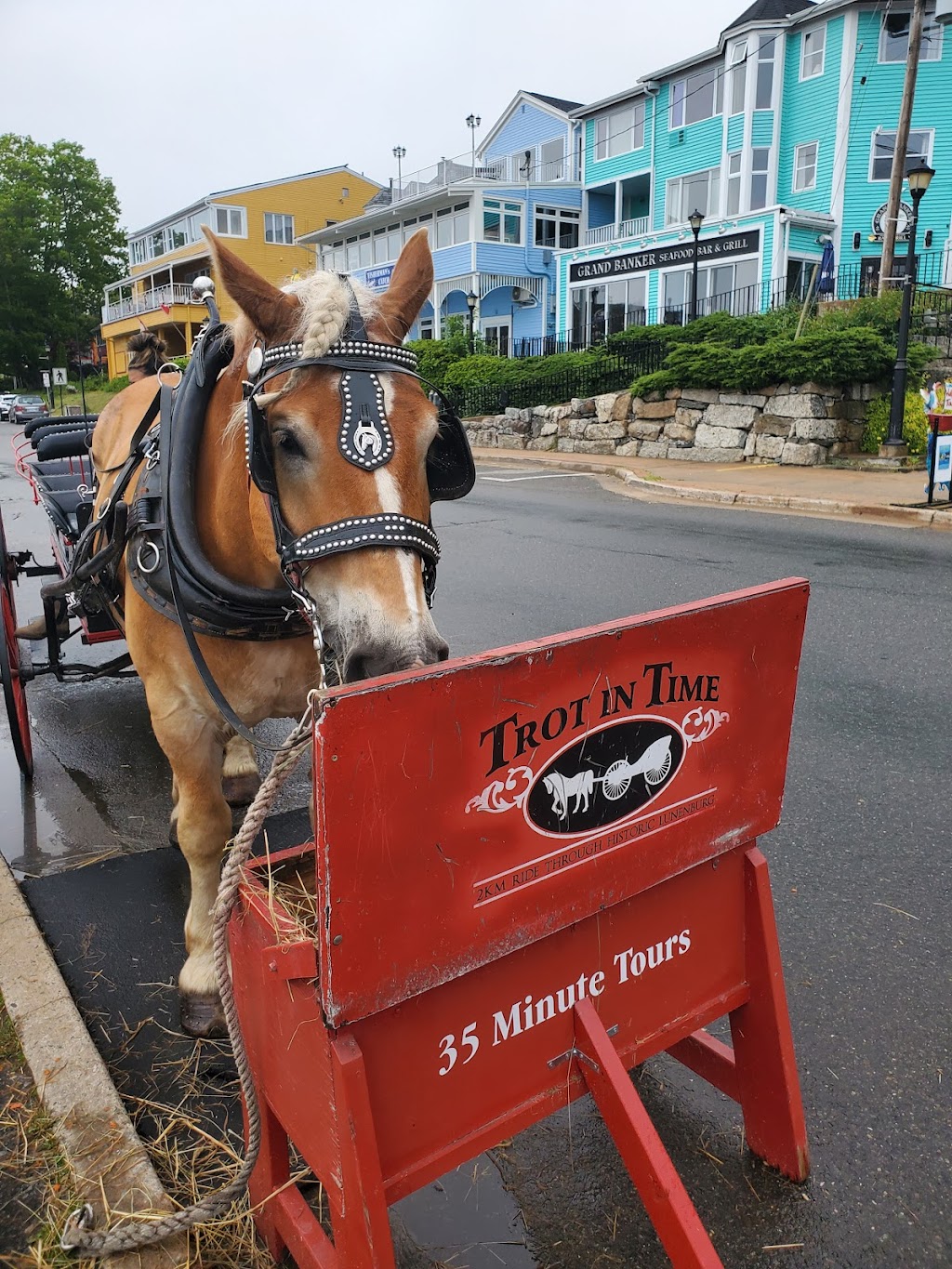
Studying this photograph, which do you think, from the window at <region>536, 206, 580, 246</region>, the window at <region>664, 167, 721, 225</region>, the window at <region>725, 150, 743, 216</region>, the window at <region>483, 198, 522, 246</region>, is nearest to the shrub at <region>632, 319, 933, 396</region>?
the window at <region>725, 150, 743, 216</region>

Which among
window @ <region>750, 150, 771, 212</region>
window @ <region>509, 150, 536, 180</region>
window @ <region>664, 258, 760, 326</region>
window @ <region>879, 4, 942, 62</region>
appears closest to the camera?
window @ <region>664, 258, 760, 326</region>

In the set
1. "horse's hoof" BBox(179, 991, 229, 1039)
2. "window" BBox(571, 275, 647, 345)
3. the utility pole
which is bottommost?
"horse's hoof" BBox(179, 991, 229, 1039)

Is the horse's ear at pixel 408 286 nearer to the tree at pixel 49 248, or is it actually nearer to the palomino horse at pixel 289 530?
the palomino horse at pixel 289 530

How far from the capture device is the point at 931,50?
89.2 feet

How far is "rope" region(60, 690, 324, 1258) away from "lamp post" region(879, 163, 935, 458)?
589 inches

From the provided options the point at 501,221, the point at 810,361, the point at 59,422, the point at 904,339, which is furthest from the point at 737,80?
the point at 59,422

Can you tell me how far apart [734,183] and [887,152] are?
15.6 feet

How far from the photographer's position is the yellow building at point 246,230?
1877 inches

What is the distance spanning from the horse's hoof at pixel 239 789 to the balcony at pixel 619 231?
32.6m

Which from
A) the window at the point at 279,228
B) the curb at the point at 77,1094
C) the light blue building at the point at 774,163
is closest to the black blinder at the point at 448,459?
the curb at the point at 77,1094

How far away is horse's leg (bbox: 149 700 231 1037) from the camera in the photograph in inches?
113

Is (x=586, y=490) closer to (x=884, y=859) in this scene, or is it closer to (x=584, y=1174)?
(x=884, y=859)

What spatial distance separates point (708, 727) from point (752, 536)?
9268mm

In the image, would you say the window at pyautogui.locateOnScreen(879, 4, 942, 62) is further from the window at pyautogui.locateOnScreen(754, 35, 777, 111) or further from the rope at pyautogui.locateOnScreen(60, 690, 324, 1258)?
the rope at pyautogui.locateOnScreen(60, 690, 324, 1258)
